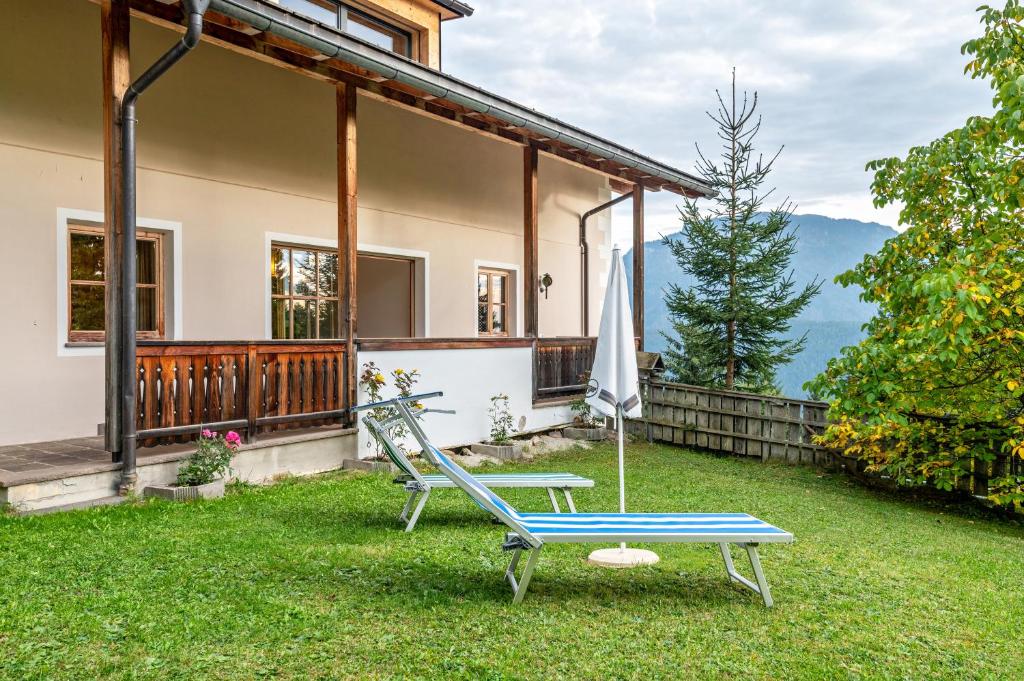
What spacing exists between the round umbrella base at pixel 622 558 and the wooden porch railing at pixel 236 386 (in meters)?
3.87

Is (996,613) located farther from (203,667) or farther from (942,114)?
(942,114)

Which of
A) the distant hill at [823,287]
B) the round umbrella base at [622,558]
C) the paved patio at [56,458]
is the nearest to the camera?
the round umbrella base at [622,558]

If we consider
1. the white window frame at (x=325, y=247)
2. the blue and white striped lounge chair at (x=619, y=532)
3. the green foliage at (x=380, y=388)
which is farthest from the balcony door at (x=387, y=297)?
the blue and white striped lounge chair at (x=619, y=532)

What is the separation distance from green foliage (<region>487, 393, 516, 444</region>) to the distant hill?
4524cm

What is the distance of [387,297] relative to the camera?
40.0 ft

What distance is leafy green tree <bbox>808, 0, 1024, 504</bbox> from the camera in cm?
717

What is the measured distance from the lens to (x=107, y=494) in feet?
20.5

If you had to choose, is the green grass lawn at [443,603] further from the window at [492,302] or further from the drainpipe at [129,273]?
the window at [492,302]

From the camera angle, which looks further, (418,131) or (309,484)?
(418,131)

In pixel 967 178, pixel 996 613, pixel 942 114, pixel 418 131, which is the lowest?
pixel 996 613

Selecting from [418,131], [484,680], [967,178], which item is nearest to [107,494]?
[484,680]

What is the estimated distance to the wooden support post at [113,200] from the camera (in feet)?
20.4

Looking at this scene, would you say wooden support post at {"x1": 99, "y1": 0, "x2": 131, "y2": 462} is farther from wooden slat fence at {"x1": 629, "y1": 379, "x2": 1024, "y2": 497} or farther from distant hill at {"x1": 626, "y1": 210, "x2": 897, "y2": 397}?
distant hill at {"x1": 626, "y1": 210, "x2": 897, "y2": 397}

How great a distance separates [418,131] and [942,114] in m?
17.2
